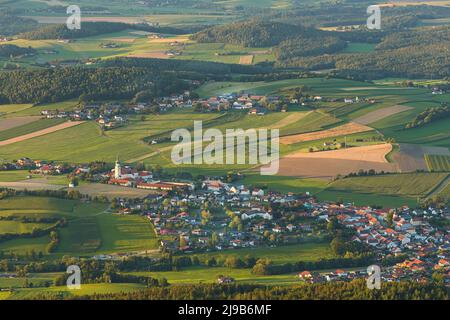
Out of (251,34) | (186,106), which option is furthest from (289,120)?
(251,34)

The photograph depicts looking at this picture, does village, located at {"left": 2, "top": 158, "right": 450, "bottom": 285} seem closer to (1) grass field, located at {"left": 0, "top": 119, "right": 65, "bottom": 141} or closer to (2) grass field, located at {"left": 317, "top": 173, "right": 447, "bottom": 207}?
(2) grass field, located at {"left": 317, "top": 173, "right": 447, "bottom": 207}

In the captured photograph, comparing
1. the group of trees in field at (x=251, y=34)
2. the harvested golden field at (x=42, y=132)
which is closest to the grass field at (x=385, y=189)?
the harvested golden field at (x=42, y=132)

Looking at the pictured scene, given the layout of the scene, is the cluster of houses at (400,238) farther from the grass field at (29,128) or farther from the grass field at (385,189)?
the grass field at (29,128)

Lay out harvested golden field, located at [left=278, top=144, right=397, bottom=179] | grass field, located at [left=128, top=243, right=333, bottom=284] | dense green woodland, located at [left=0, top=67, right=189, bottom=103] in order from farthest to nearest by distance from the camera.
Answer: dense green woodland, located at [left=0, top=67, right=189, bottom=103] < harvested golden field, located at [left=278, top=144, right=397, bottom=179] < grass field, located at [left=128, top=243, right=333, bottom=284]

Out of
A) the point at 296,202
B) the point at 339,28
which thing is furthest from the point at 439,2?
the point at 296,202

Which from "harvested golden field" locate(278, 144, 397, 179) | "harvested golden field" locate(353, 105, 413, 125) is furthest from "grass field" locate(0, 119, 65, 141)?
"harvested golden field" locate(353, 105, 413, 125)

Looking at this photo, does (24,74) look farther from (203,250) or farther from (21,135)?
(203,250)
